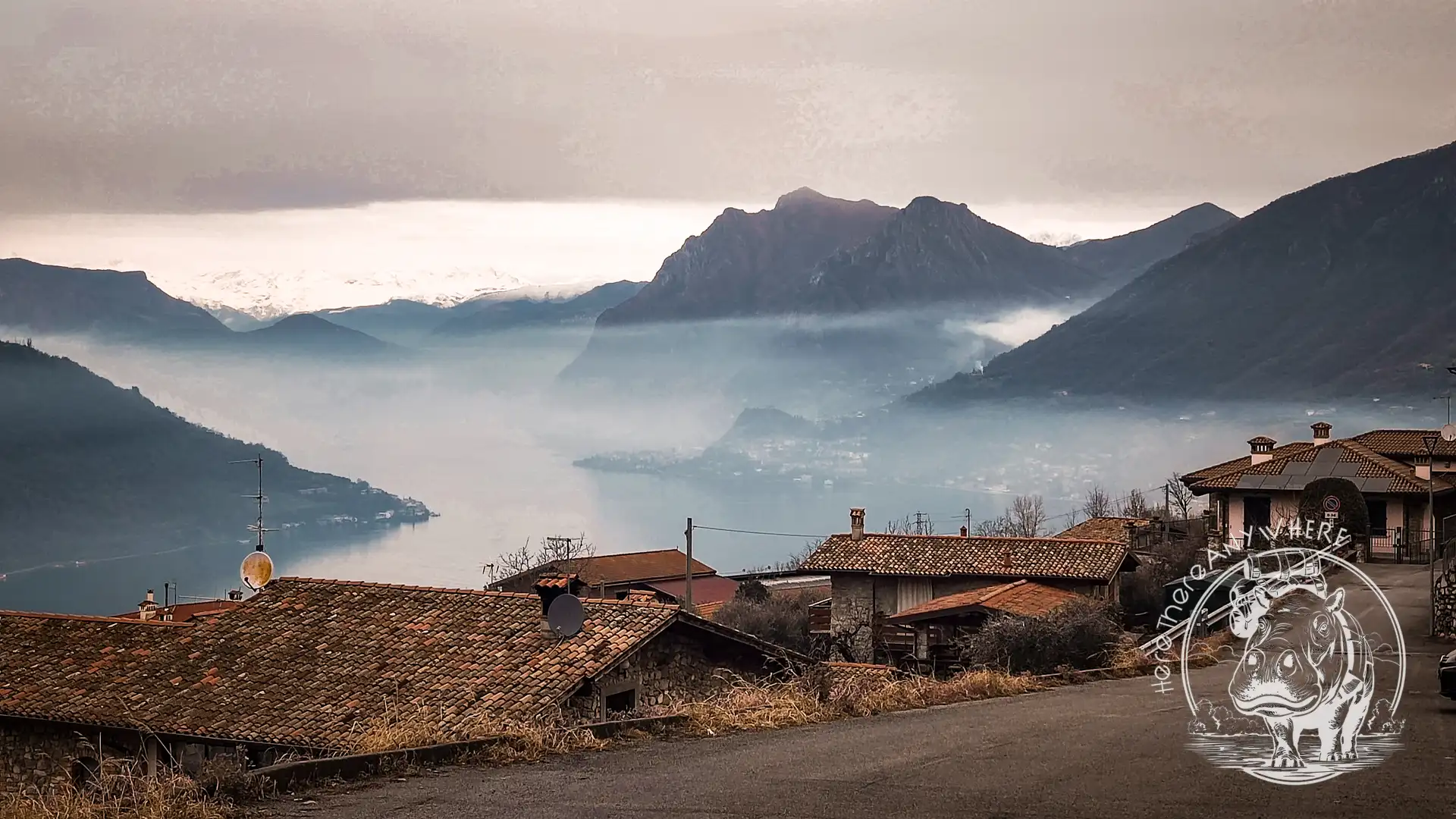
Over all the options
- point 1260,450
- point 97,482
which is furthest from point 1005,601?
point 97,482

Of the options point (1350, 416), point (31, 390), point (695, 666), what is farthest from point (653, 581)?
point (31, 390)

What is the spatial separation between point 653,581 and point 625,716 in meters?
54.6

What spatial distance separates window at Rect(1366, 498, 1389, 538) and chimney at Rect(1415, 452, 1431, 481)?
1.54m

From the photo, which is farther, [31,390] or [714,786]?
[31,390]

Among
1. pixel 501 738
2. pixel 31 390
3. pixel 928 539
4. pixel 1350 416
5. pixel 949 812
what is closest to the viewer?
pixel 949 812

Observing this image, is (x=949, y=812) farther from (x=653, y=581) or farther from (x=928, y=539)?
(x=653, y=581)

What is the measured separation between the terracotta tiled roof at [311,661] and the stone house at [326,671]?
0.11ft

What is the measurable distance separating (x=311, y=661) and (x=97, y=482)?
183461mm

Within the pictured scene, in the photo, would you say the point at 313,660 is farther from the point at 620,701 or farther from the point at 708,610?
the point at 708,610

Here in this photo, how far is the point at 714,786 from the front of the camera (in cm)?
898

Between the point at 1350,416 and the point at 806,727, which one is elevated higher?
the point at 1350,416

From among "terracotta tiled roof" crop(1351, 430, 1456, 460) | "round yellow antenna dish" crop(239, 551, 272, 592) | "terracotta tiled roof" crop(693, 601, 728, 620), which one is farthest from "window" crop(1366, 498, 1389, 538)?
"round yellow antenna dish" crop(239, 551, 272, 592)

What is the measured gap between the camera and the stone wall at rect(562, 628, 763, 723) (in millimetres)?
16938

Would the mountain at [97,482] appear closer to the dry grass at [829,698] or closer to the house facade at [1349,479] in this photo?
the house facade at [1349,479]
